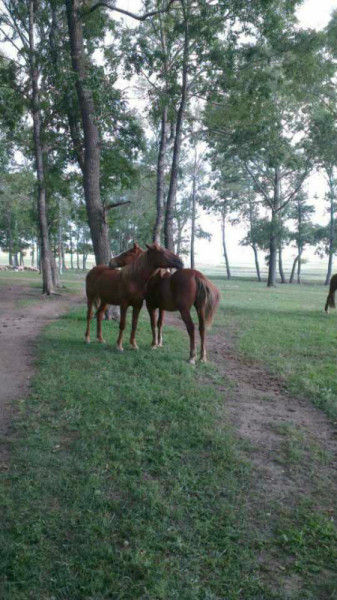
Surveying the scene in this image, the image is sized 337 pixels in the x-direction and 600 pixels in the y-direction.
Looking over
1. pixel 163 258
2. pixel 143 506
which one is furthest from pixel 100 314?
pixel 143 506

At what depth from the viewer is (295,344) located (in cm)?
932

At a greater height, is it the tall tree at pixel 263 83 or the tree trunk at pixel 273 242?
the tall tree at pixel 263 83

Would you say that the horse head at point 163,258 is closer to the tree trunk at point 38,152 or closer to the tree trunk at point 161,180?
the tree trunk at point 161,180

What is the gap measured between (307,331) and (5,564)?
31.5 ft

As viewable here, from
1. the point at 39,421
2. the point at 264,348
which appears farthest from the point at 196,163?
the point at 39,421

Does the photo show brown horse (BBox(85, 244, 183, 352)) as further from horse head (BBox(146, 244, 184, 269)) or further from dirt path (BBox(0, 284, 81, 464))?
dirt path (BBox(0, 284, 81, 464))

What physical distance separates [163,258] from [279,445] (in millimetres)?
3769

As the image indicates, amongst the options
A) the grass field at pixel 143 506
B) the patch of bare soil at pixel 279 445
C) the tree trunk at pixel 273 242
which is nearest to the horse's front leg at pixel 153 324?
the patch of bare soil at pixel 279 445

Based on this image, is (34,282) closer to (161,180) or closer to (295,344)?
(161,180)

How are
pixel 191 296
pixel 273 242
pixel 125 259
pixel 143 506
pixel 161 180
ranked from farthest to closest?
pixel 273 242
pixel 161 180
pixel 125 259
pixel 191 296
pixel 143 506

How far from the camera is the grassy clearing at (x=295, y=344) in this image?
6279 millimetres

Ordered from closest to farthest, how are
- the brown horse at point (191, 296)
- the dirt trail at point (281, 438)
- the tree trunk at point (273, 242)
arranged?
1. the dirt trail at point (281, 438)
2. the brown horse at point (191, 296)
3. the tree trunk at point (273, 242)

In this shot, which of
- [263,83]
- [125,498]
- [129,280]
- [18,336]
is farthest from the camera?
[263,83]

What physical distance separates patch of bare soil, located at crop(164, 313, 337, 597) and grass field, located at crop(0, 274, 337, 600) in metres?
0.07
